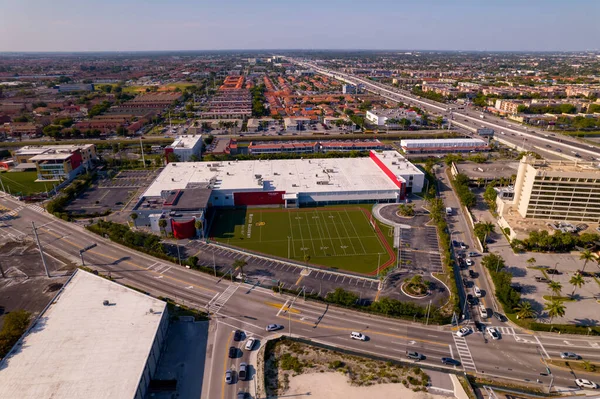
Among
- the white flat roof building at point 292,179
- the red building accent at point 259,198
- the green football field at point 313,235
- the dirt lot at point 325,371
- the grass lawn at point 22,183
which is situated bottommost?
the dirt lot at point 325,371

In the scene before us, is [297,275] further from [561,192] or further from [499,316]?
[561,192]

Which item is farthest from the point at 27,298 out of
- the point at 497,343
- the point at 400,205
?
the point at 400,205

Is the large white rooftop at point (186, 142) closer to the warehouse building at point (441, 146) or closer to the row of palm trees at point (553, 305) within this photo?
the warehouse building at point (441, 146)

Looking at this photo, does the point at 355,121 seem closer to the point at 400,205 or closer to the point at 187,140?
the point at 187,140

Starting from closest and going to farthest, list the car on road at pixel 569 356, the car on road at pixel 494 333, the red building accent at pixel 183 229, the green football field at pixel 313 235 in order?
1. the car on road at pixel 569 356
2. the car on road at pixel 494 333
3. the green football field at pixel 313 235
4. the red building accent at pixel 183 229

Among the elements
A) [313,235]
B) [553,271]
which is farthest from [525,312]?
[313,235]

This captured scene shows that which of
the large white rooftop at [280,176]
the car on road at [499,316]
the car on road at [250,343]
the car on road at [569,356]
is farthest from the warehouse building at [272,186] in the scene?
the car on road at [569,356]
